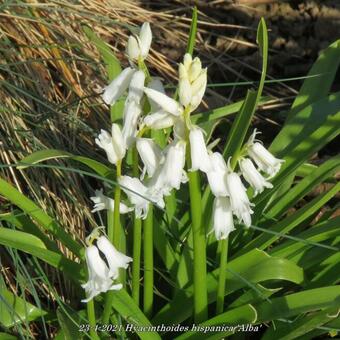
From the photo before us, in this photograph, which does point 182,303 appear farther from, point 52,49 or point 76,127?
point 52,49

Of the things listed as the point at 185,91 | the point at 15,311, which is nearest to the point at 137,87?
the point at 185,91

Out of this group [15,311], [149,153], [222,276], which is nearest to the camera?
[149,153]

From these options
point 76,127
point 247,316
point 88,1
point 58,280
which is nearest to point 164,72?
point 88,1

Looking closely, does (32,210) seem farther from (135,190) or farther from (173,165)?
(173,165)

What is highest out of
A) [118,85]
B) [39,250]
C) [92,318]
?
[118,85]

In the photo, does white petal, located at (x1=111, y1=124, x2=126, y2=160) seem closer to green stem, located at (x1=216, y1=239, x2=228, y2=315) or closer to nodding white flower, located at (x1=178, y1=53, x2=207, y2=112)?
nodding white flower, located at (x1=178, y1=53, x2=207, y2=112)

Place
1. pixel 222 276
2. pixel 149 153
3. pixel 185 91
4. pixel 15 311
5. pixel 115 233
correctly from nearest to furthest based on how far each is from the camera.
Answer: pixel 185 91 < pixel 149 153 < pixel 115 233 < pixel 222 276 < pixel 15 311

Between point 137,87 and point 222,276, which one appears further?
point 222,276
